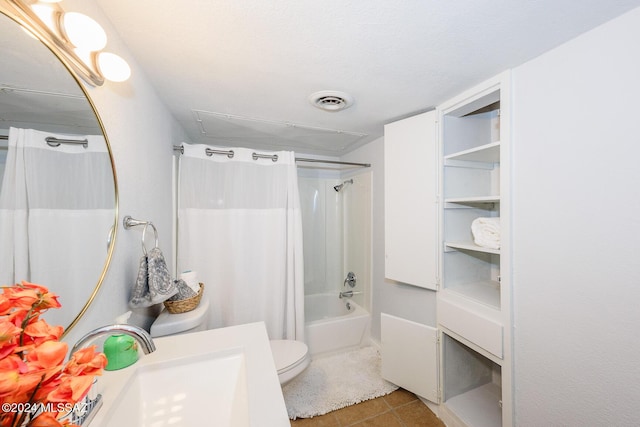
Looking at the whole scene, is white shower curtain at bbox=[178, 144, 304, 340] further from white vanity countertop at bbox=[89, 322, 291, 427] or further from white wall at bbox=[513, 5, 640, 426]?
white wall at bbox=[513, 5, 640, 426]

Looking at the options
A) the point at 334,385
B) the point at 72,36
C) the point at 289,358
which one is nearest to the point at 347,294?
the point at 334,385

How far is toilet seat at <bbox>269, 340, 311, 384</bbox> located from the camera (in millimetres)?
1533

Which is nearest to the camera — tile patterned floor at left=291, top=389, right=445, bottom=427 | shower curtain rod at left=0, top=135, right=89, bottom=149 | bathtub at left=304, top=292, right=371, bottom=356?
shower curtain rod at left=0, top=135, right=89, bottom=149

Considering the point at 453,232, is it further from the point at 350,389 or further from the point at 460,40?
the point at 350,389

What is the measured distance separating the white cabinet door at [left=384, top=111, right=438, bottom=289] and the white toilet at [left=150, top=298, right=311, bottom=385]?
2.98 feet

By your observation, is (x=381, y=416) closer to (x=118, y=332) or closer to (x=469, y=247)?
(x=469, y=247)

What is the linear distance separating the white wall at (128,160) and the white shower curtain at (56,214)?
124 mm

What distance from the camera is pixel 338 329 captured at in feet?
7.98

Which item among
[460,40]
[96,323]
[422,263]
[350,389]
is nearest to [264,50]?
[460,40]

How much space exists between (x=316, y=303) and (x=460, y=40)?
9.33ft

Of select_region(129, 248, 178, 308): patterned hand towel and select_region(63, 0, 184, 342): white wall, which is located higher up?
select_region(63, 0, 184, 342): white wall

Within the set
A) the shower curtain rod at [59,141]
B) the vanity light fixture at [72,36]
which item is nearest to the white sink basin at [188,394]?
the shower curtain rod at [59,141]

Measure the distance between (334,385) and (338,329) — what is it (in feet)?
1.70

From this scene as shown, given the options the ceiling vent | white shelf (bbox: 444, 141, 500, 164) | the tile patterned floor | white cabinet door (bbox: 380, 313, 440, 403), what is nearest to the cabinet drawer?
white cabinet door (bbox: 380, 313, 440, 403)
